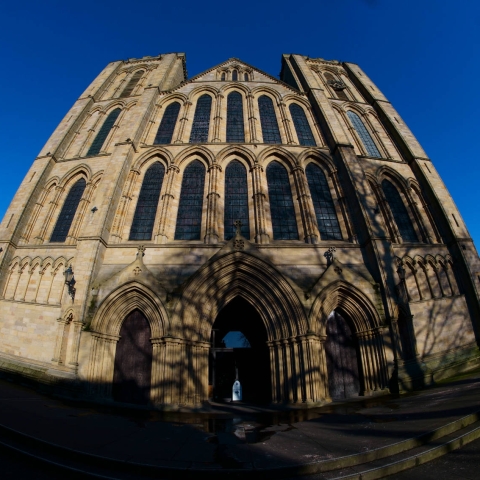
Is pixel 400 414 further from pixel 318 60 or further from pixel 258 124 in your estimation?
pixel 318 60

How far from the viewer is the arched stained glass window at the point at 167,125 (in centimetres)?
1582

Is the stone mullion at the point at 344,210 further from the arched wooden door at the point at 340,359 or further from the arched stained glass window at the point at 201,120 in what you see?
the arched stained glass window at the point at 201,120

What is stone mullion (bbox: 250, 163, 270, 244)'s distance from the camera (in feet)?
39.0

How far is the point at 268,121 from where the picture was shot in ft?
55.3

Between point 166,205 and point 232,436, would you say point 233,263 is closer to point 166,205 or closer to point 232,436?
point 166,205

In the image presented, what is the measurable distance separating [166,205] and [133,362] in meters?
6.57

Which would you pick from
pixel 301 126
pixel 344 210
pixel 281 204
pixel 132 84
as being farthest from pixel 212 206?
pixel 132 84

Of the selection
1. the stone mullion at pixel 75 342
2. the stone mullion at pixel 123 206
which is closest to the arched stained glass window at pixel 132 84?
the stone mullion at pixel 123 206

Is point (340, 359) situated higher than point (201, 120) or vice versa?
point (201, 120)

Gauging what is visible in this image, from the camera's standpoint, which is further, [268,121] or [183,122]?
[268,121]

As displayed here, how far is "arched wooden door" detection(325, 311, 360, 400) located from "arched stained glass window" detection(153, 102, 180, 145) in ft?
41.6

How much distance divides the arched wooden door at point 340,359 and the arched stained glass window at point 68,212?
482 inches

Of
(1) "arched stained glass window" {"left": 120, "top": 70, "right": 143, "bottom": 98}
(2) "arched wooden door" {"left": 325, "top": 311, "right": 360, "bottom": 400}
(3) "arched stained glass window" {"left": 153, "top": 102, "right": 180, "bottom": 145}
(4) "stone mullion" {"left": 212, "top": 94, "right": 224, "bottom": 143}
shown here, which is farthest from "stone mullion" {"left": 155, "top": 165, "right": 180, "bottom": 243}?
(1) "arched stained glass window" {"left": 120, "top": 70, "right": 143, "bottom": 98}

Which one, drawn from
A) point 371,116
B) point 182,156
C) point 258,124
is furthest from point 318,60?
point 182,156
